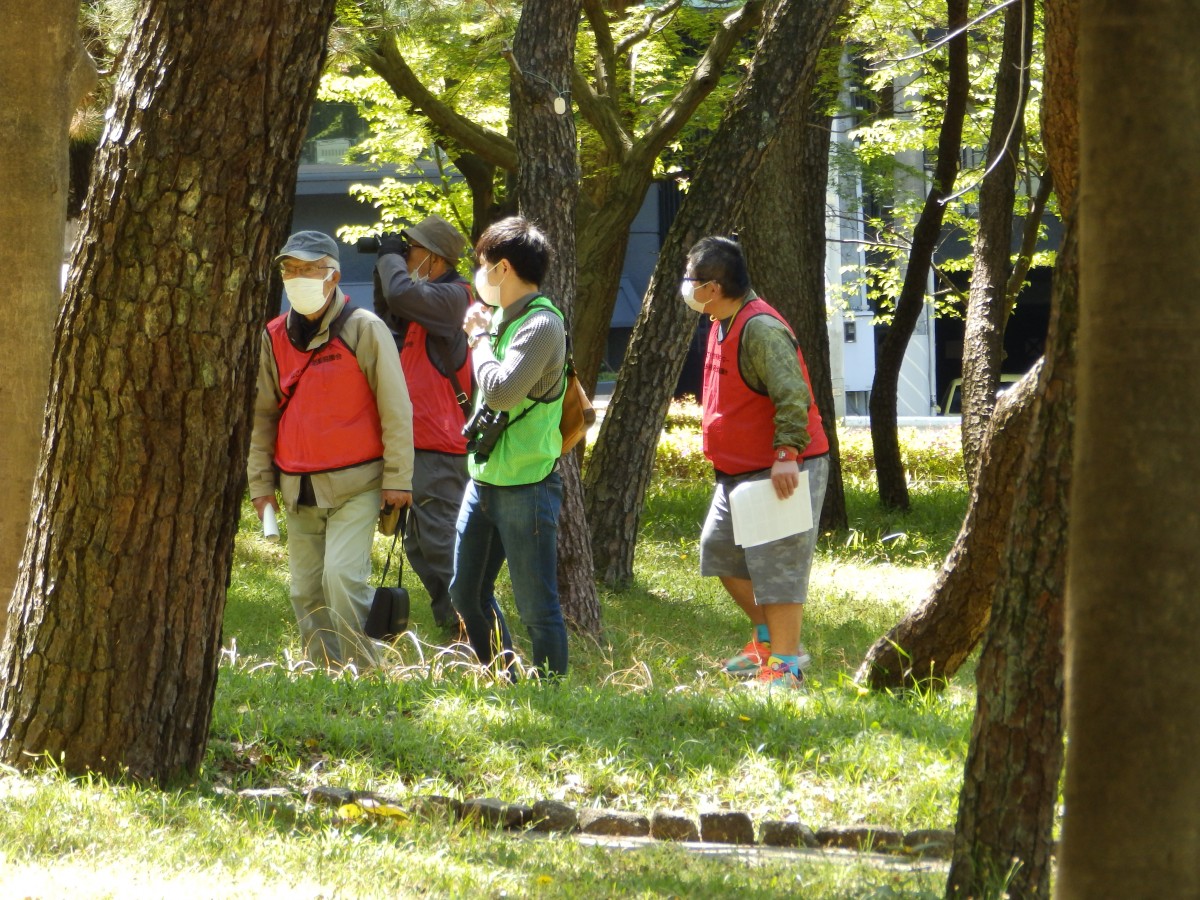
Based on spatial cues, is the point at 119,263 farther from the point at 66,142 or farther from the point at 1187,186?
the point at 1187,186

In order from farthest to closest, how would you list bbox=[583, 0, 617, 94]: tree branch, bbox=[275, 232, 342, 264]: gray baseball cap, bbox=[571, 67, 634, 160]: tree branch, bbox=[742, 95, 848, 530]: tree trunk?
bbox=[742, 95, 848, 530]: tree trunk → bbox=[583, 0, 617, 94]: tree branch → bbox=[571, 67, 634, 160]: tree branch → bbox=[275, 232, 342, 264]: gray baseball cap

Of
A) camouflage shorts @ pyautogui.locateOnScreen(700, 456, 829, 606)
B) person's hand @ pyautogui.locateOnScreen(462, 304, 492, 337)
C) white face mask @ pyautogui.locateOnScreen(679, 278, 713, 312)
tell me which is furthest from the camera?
white face mask @ pyautogui.locateOnScreen(679, 278, 713, 312)

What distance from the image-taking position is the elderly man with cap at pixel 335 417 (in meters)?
6.19

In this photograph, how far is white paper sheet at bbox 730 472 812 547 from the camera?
248 inches

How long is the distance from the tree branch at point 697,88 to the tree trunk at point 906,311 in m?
3.77

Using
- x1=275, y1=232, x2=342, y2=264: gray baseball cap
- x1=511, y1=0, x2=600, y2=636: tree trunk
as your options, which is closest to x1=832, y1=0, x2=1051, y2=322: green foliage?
x1=511, y1=0, x2=600, y2=636: tree trunk

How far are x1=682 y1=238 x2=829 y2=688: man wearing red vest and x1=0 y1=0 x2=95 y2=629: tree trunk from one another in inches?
106

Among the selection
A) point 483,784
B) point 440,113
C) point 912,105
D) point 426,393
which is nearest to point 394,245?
point 426,393

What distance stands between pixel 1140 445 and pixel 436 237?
5.45 m

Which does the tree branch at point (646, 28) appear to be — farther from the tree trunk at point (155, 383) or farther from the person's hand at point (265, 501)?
the tree trunk at point (155, 383)

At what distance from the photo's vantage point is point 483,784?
468 cm

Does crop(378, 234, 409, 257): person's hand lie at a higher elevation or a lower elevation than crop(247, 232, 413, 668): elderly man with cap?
higher

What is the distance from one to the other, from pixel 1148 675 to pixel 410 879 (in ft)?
6.76

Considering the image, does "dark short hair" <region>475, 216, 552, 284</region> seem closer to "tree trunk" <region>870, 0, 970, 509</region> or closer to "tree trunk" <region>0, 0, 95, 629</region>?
"tree trunk" <region>0, 0, 95, 629</region>
